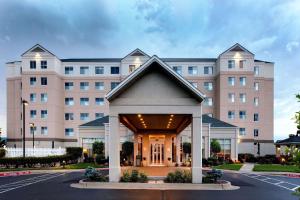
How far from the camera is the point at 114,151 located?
19000mm

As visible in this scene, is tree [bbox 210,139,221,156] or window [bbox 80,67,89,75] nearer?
tree [bbox 210,139,221,156]

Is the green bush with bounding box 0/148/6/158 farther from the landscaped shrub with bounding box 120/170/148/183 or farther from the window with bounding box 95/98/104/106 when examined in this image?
the window with bounding box 95/98/104/106

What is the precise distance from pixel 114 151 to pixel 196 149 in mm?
5167

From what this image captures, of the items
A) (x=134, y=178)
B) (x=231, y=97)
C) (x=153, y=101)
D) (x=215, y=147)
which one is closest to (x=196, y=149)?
(x=153, y=101)

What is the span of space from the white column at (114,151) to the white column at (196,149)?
186 inches

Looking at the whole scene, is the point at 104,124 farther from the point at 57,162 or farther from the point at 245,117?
the point at 245,117

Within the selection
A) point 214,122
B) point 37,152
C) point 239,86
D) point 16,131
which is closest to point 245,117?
point 239,86

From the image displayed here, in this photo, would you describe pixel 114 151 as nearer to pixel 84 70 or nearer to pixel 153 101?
pixel 153 101

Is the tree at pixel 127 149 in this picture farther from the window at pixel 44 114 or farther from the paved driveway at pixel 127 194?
the window at pixel 44 114

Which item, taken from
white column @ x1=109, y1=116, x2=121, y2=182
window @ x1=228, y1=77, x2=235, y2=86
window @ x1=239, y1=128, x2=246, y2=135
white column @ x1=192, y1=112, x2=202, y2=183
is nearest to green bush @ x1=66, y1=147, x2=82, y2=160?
white column @ x1=109, y1=116, x2=121, y2=182

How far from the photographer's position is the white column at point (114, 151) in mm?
18778

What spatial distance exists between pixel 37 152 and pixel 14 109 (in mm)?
28620

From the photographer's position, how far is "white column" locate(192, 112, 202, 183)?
18.6 m

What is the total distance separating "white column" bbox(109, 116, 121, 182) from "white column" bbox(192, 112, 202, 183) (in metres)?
4.73
